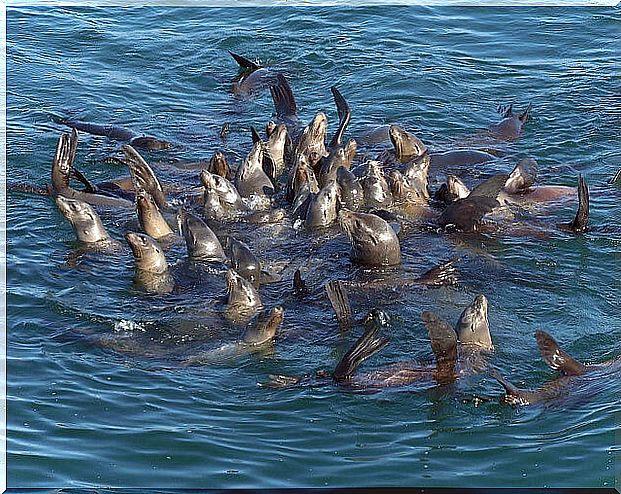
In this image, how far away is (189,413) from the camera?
755 cm

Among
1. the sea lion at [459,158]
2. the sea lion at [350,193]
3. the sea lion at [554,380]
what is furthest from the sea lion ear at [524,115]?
the sea lion at [554,380]

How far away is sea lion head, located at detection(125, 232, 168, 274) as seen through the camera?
9.46m

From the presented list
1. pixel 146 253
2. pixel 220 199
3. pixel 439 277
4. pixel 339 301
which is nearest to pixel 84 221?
pixel 146 253

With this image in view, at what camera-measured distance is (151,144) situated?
495 inches

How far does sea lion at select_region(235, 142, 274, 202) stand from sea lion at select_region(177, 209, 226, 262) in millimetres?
1309

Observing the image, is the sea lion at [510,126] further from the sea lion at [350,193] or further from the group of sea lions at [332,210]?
the sea lion at [350,193]

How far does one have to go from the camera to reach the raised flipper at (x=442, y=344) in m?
7.52

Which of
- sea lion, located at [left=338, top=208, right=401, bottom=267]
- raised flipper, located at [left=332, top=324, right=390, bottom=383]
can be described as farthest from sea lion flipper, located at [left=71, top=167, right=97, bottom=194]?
raised flipper, located at [left=332, top=324, right=390, bottom=383]

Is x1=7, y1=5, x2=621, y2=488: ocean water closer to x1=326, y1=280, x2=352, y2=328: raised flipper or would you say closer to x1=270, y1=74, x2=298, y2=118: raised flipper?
x1=326, y1=280, x2=352, y2=328: raised flipper

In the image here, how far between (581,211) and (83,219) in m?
4.78

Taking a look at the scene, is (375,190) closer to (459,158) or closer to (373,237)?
(373,237)

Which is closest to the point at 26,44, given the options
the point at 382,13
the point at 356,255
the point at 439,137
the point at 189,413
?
the point at 382,13

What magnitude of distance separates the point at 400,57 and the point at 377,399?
9061 mm

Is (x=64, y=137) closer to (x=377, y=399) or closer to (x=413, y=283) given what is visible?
(x=413, y=283)
